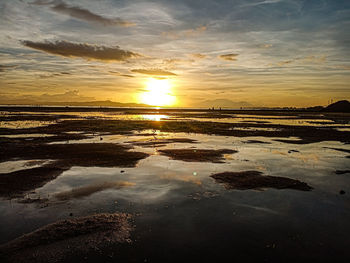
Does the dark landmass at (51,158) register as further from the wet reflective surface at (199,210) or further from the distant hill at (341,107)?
the distant hill at (341,107)

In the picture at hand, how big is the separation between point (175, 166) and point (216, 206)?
7056 mm

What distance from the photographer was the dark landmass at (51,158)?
1317cm

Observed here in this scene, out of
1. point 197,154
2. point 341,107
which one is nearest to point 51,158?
point 197,154

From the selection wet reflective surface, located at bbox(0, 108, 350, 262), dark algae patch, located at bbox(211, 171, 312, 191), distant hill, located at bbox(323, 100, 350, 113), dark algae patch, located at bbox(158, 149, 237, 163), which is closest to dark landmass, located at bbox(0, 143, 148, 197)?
wet reflective surface, located at bbox(0, 108, 350, 262)

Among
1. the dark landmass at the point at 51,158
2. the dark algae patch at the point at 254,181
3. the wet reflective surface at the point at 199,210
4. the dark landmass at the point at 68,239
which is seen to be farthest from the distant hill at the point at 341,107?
the dark landmass at the point at 68,239

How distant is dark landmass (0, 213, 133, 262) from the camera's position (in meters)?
6.91

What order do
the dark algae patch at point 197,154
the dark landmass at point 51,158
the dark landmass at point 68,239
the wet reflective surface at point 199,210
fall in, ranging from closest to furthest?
the dark landmass at point 68,239
the wet reflective surface at point 199,210
the dark landmass at point 51,158
the dark algae patch at point 197,154

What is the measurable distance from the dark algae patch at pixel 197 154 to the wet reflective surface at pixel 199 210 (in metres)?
2.25

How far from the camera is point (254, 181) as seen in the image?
1387 centimetres

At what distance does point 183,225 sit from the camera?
8.79 m

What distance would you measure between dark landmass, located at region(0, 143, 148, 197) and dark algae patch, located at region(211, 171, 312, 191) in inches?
266

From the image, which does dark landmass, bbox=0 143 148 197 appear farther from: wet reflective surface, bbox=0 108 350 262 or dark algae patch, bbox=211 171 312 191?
dark algae patch, bbox=211 171 312 191

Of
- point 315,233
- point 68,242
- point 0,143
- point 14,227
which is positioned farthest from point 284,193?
point 0,143

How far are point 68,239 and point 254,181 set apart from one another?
990cm
